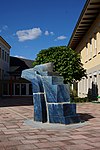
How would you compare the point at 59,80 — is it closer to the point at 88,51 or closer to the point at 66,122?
the point at 66,122

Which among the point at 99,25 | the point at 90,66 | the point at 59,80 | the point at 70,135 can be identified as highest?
the point at 99,25

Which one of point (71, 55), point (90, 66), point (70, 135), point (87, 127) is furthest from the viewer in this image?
point (90, 66)

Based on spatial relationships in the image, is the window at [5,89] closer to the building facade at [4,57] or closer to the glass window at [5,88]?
the glass window at [5,88]

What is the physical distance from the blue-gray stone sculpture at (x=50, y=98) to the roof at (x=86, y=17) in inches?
413

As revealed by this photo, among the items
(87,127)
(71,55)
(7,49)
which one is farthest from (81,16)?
(7,49)

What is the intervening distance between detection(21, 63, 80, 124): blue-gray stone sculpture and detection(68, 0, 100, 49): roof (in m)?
10.5

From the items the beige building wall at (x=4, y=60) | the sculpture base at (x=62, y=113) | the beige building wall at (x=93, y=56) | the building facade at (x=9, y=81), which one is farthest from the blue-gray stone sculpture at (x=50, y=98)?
the beige building wall at (x=4, y=60)

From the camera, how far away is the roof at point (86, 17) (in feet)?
67.6

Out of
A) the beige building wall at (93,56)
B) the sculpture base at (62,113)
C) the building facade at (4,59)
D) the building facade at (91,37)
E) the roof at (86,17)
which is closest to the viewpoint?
the sculpture base at (62,113)

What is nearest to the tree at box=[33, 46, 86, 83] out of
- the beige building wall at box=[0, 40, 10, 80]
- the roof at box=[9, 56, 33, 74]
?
the beige building wall at box=[0, 40, 10, 80]

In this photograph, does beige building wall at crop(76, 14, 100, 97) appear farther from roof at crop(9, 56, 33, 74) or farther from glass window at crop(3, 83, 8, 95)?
roof at crop(9, 56, 33, 74)

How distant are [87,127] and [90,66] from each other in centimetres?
1763

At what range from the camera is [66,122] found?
10031 millimetres

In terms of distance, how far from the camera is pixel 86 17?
23.6 meters
